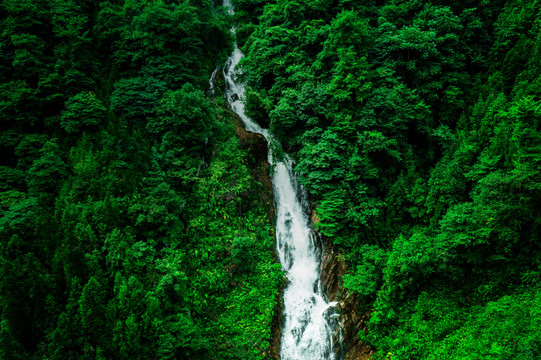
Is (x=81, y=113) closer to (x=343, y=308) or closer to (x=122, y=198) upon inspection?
(x=122, y=198)

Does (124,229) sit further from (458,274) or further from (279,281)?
(458,274)

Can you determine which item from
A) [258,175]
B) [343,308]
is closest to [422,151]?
[258,175]

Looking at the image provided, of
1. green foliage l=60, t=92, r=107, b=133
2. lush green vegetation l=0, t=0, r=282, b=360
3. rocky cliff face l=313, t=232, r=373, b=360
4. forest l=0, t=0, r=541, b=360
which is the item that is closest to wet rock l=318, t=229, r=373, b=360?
rocky cliff face l=313, t=232, r=373, b=360

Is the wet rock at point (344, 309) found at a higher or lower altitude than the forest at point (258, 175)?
lower

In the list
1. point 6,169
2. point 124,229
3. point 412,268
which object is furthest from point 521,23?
point 6,169

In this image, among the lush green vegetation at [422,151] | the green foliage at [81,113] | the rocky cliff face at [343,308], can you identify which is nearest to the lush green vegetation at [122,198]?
the green foliage at [81,113]

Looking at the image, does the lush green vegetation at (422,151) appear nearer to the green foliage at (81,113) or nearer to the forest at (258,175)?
the forest at (258,175)

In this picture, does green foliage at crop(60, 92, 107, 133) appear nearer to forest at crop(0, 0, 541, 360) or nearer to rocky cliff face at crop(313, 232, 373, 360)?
forest at crop(0, 0, 541, 360)
